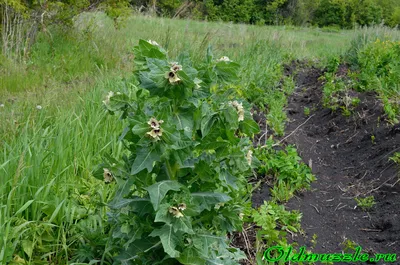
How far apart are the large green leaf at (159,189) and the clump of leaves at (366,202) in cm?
242

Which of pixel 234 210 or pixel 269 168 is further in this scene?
pixel 269 168

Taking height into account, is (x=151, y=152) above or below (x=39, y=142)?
above

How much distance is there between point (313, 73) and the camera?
10484 millimetres

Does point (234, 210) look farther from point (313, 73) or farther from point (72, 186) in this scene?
point (313, 73)

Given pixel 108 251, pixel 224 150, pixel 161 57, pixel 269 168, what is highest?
pixel 161 57

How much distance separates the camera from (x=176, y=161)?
1.76 meters

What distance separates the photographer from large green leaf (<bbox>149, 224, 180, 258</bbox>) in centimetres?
161

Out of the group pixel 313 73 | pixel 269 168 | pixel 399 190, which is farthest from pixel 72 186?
pixel 313 73

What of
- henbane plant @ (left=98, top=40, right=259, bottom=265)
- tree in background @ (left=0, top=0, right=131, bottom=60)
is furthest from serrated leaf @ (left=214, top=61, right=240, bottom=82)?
tree in background @ (left=0, top=0, right=131, bottom=60)

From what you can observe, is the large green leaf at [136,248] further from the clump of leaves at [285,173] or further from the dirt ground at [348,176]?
the clump of leaves at [285,173]

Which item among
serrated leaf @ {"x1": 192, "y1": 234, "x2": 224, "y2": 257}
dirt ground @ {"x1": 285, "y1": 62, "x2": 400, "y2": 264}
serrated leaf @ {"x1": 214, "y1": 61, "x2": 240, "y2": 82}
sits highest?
serrated leaf @ {"x1": 214, "y1": 61, "x2": 240, "y2": 82}

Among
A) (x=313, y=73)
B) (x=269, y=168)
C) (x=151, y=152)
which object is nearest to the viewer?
(x=151, y=152)

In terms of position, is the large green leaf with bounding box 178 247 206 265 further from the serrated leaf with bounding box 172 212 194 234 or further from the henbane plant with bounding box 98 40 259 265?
the serrated leaf with bounding box 172 212 194 234

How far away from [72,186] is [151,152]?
117 centimetres
